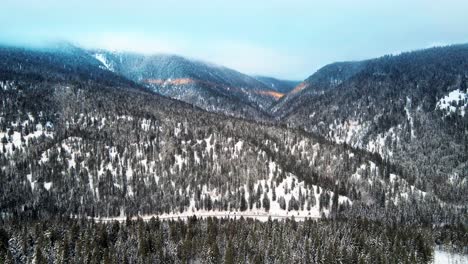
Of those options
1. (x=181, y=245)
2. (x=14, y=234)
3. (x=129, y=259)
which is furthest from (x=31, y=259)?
(x=181, y=245)

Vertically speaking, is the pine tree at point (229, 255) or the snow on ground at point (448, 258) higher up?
the pine tree at point (229, 255)

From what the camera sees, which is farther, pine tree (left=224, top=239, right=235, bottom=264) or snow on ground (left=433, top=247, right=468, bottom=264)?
snow on ground (left=433, top=247, right=468, bottom=264)

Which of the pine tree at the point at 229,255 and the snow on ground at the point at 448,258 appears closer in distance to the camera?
the pine tree at the point at 229,255

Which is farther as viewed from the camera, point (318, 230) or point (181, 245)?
point (318, 230)

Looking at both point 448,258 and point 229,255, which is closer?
point 229,255

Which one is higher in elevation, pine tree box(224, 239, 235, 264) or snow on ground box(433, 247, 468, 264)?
pine tree box(224, 239, 235, 264)

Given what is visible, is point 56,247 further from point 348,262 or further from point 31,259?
point 348,262

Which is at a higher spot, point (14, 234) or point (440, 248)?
point (14, 234)

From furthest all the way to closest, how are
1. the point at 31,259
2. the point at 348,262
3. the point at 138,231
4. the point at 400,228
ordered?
the point at 400,228 < the point at 138,231 < the point at 348,262 < the point at 31,259

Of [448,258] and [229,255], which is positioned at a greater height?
[229,255]

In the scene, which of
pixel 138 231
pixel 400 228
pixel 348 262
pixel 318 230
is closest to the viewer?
pixel 348 262
